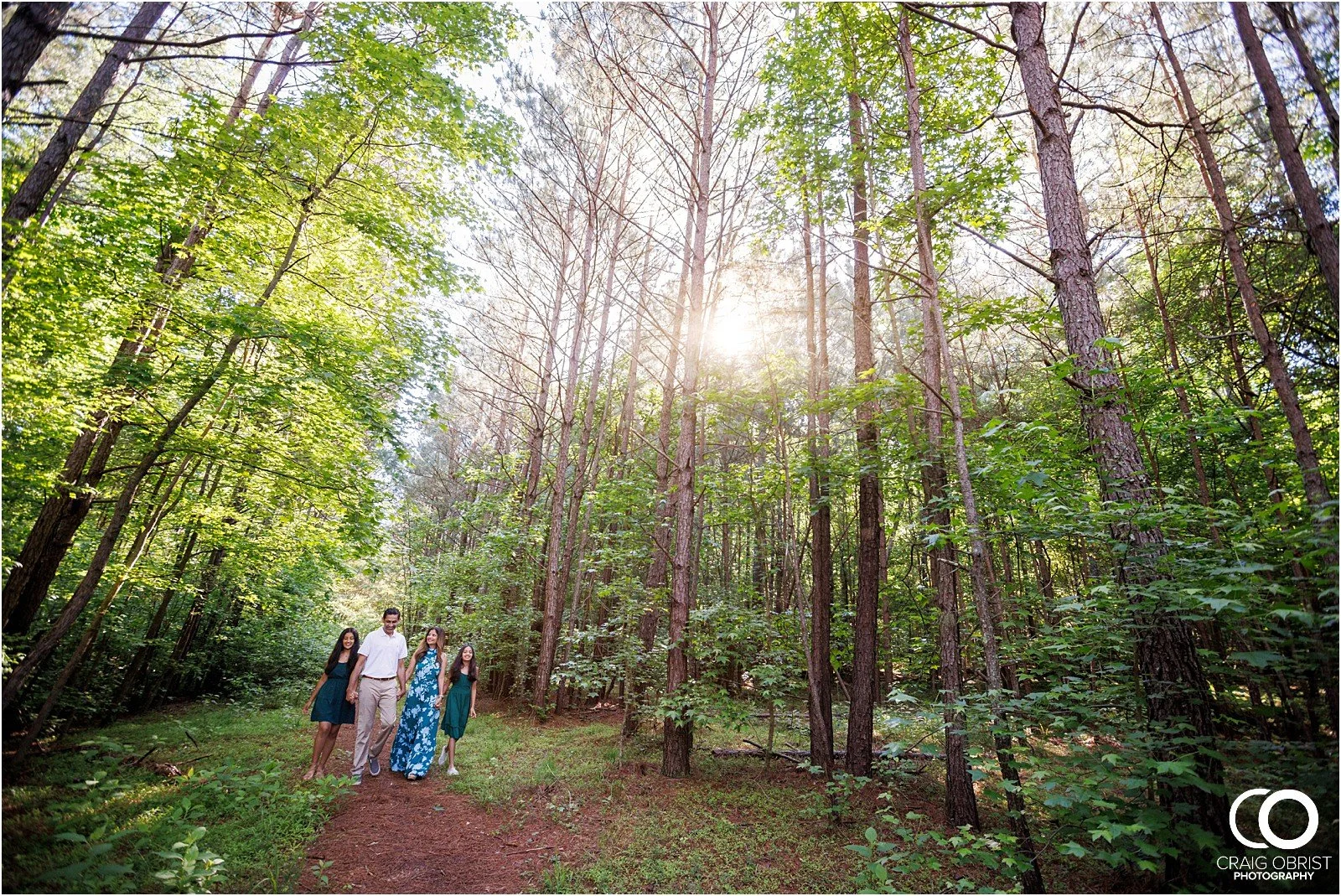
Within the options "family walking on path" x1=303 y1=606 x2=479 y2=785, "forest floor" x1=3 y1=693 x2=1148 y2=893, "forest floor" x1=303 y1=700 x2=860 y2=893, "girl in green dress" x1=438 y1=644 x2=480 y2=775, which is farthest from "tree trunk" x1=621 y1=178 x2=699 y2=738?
"family walking on path" x1=303 y1=606 x2=479 y2=785

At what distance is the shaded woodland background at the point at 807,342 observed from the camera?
3.20m

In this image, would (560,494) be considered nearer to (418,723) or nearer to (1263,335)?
(418,723)

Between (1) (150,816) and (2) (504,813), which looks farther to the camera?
(2) (504,813)

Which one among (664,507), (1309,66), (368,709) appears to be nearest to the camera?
(1309,66)

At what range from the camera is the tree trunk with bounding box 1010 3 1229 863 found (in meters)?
3.13

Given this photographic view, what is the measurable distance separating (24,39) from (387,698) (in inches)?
217

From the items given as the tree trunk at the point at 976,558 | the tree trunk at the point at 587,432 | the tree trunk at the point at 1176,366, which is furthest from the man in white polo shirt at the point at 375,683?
the tree trunk at the point at 1176,366

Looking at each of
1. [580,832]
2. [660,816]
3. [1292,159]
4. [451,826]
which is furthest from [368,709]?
[1292,159]

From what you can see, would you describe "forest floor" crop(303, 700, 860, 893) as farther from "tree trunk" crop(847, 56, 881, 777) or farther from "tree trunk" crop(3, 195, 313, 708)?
"tree trunk" crop(3, 195, 313, 708)

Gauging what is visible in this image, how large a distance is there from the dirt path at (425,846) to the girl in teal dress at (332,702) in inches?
19.7

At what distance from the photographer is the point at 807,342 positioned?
7105 mm

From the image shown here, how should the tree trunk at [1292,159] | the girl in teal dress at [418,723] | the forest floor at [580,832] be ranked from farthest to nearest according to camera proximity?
the girl in teal dress at [418,723] → the forest floor at [580,832] → the tree trunk at [1292,159]

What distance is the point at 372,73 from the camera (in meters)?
5.53

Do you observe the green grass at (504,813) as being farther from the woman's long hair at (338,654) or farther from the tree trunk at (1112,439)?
the tree trunk at (1112,439)
